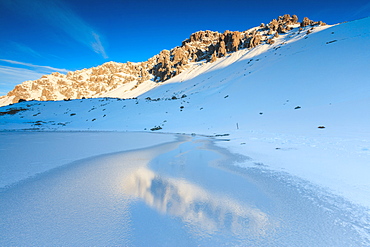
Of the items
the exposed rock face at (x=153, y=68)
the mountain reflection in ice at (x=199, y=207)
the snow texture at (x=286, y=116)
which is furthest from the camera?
the exposed rock face at (x=153, y=68)

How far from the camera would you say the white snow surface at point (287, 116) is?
14.1 feet

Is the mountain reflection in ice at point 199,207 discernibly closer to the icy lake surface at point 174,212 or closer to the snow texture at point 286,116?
the icy lake surface at point 174,212

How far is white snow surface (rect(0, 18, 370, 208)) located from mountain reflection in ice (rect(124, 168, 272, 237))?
166cm

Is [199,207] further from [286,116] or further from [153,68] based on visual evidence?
[153,68]

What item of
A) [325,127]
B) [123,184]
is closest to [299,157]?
[123,184]

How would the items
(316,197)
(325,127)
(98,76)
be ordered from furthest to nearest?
(98,76)
(325,127)
(316,197)

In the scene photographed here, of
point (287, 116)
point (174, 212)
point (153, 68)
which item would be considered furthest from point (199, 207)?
point (153, 68)

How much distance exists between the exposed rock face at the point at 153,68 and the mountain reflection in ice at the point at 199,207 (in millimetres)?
63289

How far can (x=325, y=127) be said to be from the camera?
9.08 meters

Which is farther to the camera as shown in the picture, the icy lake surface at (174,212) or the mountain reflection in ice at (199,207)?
the mountain reflection in ice at (199,207)

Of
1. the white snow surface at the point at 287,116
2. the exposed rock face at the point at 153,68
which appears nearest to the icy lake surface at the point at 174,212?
the white snow surface at the point at 287,116

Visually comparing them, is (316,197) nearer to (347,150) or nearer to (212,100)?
(347,150)

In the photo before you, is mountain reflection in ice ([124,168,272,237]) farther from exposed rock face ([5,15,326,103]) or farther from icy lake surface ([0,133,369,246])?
exposed rock face ([5,15,326,103])

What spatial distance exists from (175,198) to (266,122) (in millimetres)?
12343
